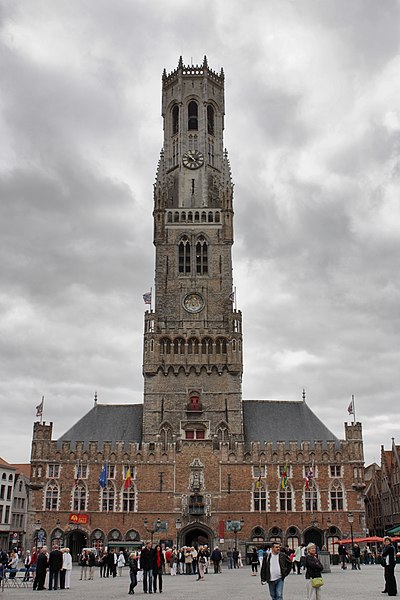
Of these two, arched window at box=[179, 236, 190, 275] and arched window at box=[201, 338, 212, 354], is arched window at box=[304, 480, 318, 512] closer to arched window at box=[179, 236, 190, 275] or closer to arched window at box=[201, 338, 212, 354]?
arched window at box=[201, 338, 212, 354]

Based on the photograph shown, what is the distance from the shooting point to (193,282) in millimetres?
76562

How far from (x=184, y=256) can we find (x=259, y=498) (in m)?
29.0

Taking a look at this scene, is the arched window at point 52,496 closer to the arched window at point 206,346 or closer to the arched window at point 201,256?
the arched window at point 206,346

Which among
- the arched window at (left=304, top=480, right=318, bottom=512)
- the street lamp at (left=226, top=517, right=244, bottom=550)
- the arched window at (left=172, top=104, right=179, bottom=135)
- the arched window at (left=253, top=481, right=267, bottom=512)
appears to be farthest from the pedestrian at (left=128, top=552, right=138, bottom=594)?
the arched window at (left=172, top=104, right=179, bottom=135)

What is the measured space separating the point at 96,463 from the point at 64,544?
8390mm

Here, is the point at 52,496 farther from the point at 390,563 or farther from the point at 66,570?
the point at 390,563

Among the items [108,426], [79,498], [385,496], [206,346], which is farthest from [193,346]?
[385,496]

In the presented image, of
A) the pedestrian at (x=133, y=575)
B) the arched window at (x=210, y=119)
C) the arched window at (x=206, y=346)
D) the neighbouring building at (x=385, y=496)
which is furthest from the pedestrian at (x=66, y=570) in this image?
the arched window at (x=210, y=119)

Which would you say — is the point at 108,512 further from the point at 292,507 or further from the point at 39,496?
the point at 292,507

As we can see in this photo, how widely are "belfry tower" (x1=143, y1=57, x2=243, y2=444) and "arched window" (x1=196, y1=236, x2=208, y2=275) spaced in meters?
0.12

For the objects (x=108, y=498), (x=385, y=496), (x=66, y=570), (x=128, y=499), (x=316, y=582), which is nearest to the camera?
(x=316, y=582)

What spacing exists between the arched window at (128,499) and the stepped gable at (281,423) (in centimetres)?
1328

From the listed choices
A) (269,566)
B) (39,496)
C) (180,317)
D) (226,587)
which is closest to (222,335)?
(180,317)

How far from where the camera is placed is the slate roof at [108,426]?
71.1 m
